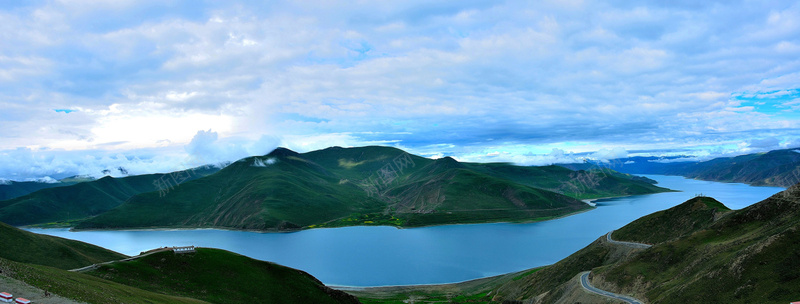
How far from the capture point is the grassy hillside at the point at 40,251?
97250 millimetres

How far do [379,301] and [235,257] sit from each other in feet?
171

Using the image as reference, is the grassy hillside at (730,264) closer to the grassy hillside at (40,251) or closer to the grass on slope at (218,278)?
the grass on slope at (218,278)

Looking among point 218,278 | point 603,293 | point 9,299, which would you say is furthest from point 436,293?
point 9,299

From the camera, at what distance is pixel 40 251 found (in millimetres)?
102938

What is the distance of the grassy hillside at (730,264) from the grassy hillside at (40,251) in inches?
5150

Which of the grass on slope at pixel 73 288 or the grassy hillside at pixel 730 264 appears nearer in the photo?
the grass on slope at pixel 73 288

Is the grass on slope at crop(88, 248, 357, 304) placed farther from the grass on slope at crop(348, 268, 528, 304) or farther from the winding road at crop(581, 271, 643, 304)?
the winding road at crop(581, 271, 643, 304)

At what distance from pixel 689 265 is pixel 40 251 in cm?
15579

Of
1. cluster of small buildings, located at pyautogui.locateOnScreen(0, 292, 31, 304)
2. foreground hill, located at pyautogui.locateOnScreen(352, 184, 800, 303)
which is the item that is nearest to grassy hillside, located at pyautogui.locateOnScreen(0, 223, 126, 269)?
cluster of small buildings, located at pyautogui.locateOnScreen(0, 292, 31, 304)

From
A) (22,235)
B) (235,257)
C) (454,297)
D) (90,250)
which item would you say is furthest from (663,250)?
(22,235)

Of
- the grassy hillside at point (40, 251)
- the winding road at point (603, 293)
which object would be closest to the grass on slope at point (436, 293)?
the winding road at point (603, 293)

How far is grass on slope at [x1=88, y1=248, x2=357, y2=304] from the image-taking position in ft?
213

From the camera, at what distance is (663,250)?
7656cm

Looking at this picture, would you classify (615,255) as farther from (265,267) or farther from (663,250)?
(265,267)
